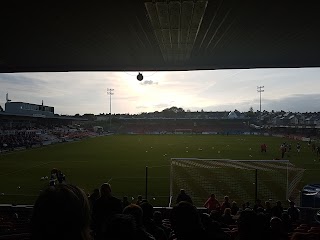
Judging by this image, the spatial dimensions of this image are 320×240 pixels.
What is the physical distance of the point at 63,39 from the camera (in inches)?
398

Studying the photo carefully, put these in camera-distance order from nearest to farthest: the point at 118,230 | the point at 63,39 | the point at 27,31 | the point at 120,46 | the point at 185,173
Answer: the point at 118,230, the point at 27,31, the point at 63,39, the point at 120,46, the point at 185,173

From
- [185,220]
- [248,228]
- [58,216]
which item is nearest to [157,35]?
[185,220]

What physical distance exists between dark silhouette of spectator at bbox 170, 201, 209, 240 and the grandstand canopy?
4.86 metres

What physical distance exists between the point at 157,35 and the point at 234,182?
14222 millimetres

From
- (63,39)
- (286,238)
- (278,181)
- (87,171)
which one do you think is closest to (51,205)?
(286,238)

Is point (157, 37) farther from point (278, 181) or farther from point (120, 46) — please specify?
point (278, 181)

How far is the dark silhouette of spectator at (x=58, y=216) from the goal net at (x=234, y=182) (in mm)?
13722

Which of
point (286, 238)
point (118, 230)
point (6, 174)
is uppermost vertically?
point (118, 230)

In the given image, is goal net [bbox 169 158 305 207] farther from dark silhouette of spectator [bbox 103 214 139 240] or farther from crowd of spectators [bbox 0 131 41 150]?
crowd of spectators [bbox 0 131 41 150]

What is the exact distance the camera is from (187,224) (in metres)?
3.13

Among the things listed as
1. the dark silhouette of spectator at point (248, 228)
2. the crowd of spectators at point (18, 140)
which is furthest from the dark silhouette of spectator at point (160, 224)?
the crowd of spectators at point (18, 140)

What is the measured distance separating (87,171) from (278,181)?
14.6 metres

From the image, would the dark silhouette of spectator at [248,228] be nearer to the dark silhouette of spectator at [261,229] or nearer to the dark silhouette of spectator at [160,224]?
the dark silhouette of spectator at [261,229]

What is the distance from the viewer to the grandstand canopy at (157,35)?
7543 millimetres
